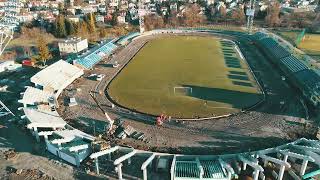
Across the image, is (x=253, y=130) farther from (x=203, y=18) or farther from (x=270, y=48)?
(x=203, y=18)

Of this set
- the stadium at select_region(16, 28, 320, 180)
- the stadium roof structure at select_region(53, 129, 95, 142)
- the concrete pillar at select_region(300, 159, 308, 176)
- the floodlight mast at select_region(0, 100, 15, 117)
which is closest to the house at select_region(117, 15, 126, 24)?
the stadium at select_region(16, 28, 320, 180)

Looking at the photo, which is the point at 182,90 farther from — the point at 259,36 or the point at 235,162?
the point at 259,36

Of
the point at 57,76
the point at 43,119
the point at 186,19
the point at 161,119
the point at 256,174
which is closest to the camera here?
the point at 256,174

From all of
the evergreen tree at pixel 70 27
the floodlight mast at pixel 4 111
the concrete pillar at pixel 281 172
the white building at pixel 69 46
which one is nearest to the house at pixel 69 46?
the white building at pixel 69 46

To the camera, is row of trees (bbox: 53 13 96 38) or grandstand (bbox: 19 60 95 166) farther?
row of trees (bbox: 53 13 96 38)

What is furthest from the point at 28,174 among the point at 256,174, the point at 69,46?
the point at 69,46

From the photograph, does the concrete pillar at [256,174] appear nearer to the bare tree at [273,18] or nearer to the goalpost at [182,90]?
the goalpost at [182,90]

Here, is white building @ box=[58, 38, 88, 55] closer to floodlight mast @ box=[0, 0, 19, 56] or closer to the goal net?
floodlight mast @ box=[0, 0, 19, 56]
